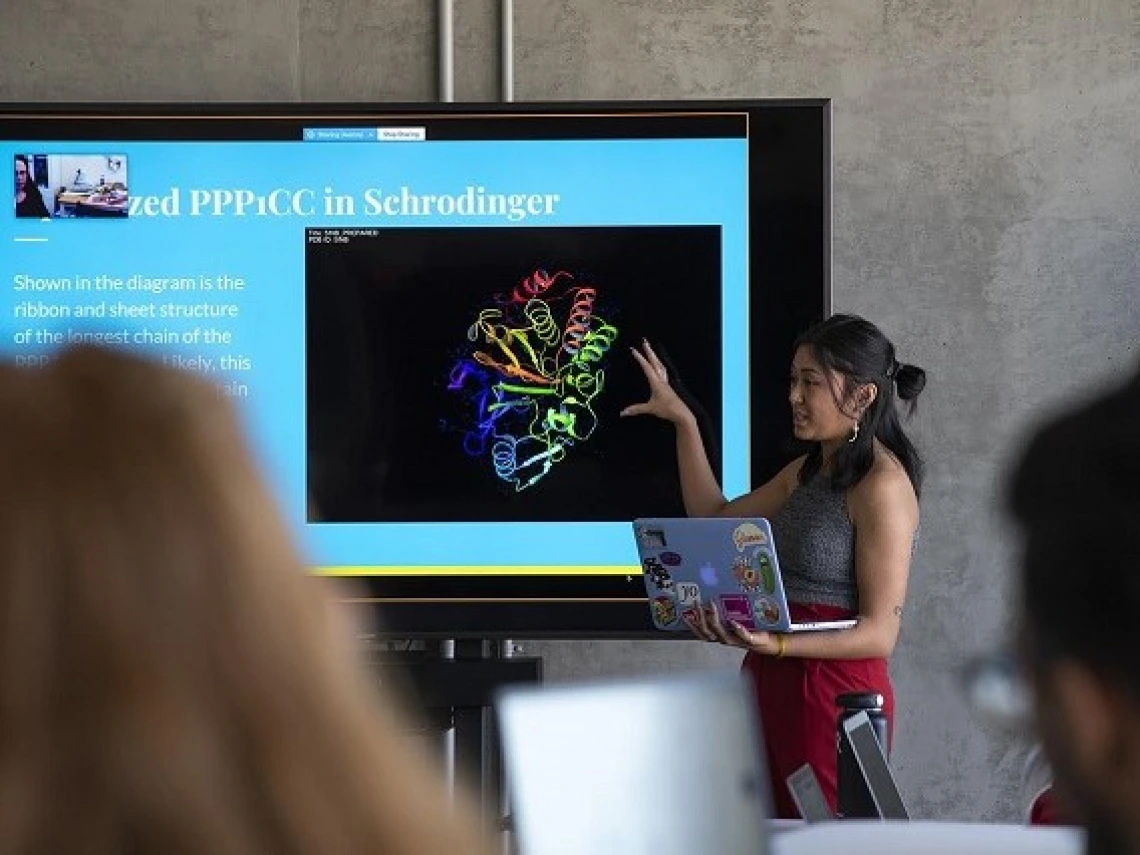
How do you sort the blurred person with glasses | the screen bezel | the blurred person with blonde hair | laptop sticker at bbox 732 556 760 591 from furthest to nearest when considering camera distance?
the screen bezel < laptop sticker at bbox 732 556 760 591 < the blurred person with glasses < the blurred person with blonde hair

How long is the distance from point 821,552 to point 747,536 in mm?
268

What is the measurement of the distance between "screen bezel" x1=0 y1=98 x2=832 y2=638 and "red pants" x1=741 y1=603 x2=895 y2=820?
2.48ft

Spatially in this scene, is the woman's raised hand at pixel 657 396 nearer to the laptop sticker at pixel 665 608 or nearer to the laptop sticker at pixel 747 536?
the laptop sticker at pixel 665 608

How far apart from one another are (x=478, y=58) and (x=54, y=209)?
1231 mm

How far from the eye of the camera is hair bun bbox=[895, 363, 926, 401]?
4.00 metres

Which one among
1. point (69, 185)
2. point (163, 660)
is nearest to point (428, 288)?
point (69, 185)

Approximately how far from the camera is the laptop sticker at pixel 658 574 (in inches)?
157

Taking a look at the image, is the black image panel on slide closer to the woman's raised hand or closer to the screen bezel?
the woman's raised hand

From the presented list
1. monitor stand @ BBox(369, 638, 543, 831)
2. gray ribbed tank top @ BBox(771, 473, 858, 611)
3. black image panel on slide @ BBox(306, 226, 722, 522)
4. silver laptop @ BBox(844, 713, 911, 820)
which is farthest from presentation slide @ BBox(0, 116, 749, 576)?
silver laptop @ BBox(844, 713, 911, 820)

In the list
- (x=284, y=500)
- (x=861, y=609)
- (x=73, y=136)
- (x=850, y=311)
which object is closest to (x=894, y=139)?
(x=850, y=311)

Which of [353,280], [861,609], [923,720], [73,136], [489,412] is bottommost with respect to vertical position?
[923,720]

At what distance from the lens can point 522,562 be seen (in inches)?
186

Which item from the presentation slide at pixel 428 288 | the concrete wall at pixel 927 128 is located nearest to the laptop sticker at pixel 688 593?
the presentation slide at pixel 428 288

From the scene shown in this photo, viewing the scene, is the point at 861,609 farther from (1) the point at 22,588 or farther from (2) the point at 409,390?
(1) the point at 22,588
